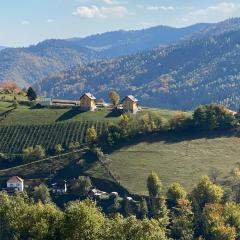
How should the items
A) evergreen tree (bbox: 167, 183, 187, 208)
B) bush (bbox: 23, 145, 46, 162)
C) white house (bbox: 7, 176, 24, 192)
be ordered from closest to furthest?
evergreen tree (bbox: 167, 183, 187, 208), white house (bbox: 7, 176, 24, 192), bush (bbox: 23, 145, 46, 162)

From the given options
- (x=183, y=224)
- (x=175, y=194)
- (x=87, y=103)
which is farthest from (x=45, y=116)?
(x=183, y=224)

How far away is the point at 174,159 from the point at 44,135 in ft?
134

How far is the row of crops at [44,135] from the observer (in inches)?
6604

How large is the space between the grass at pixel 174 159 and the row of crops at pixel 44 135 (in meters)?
16.8

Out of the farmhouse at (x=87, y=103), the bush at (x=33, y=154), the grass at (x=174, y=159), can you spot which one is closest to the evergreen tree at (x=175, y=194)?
the grass at (x=174, y=159)

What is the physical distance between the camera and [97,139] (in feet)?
538

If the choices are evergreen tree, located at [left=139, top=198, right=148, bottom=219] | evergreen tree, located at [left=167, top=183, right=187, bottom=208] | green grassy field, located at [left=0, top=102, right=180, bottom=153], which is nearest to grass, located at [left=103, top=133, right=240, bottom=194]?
evergreen tree, located at [left=167, top=183, right=187, bottom=208]

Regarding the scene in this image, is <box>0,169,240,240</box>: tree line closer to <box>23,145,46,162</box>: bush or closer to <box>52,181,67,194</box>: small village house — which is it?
<box>52,181,67,194</box>: small village house

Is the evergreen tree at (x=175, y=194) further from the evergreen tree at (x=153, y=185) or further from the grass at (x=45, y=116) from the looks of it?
the grass at (x=45, y=116)

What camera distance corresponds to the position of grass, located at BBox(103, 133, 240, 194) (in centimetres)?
14175

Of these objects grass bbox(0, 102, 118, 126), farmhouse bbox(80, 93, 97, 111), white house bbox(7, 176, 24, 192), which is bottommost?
white house bbox(7, 176, 24, 192)

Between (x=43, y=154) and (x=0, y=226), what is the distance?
7989cm

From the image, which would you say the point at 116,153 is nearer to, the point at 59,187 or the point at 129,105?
the point at 59,187

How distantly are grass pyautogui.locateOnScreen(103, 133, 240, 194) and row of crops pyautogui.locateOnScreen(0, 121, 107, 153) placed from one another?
1684 centimetres
